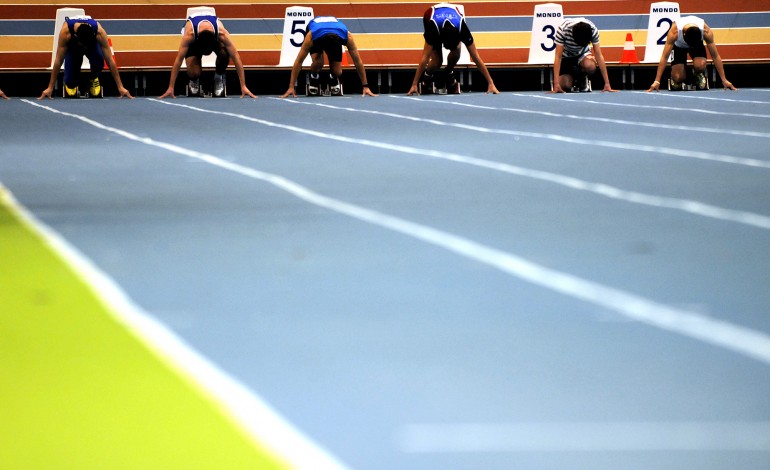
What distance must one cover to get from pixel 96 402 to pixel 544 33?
1932cm

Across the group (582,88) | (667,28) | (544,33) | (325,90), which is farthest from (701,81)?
(325,90)

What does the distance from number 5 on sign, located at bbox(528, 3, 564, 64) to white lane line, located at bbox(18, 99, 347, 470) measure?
1723 centimetres

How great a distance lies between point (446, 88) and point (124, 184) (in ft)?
37.8

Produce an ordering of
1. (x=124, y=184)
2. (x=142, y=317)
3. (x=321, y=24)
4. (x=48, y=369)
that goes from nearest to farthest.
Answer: (x=48, y=369)
(x=142, y=317)
(x=124, y=184)
(x=321, y=24)

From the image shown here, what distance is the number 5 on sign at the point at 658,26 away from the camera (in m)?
22.7

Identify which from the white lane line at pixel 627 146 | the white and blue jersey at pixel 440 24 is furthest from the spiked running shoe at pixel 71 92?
the white lane line at pixel 627 146

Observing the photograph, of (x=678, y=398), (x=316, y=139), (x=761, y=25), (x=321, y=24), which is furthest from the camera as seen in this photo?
(x=761, y=25)

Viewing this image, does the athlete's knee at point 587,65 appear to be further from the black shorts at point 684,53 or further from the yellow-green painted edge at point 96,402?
the yellow-green painted edge at point 96,402

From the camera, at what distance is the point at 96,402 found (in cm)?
357

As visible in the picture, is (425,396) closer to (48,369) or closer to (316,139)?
(48,369)

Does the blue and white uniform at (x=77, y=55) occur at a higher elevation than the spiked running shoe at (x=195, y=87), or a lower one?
higher

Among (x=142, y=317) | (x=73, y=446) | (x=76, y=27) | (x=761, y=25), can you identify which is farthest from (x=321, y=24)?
(x=73, y=446)

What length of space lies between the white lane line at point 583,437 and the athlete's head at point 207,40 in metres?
15.4

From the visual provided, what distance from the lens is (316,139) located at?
11758mm
